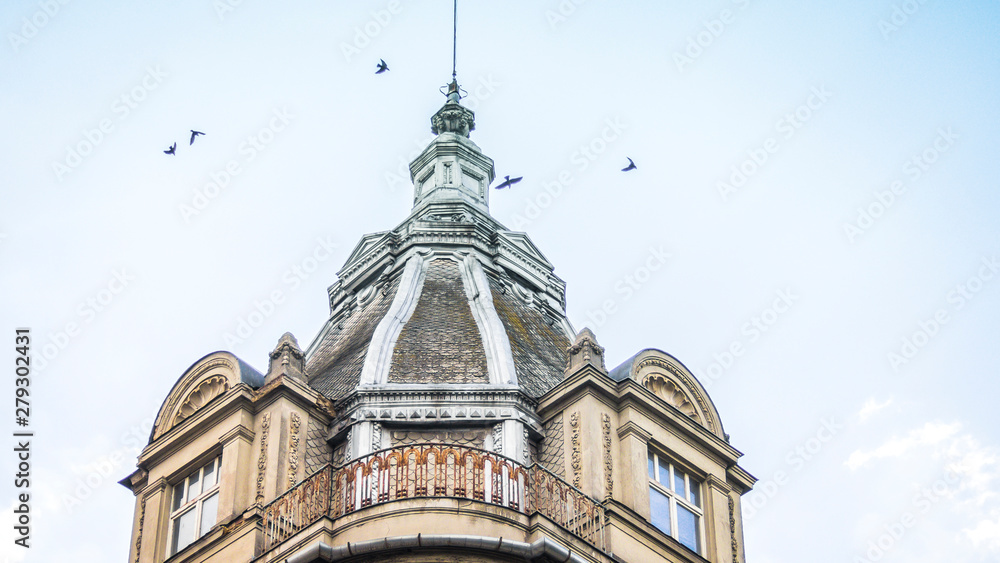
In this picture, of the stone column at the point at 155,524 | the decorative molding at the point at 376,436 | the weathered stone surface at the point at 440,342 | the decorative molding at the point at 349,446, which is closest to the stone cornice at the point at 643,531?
the weathered stone surface at the point at 440,342

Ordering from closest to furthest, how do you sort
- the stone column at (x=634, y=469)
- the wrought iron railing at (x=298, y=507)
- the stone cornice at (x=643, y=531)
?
1. the wrought iron railing at (x=298, y=507)
2. the stone cornice at (x=643, y=531)
3. the stone column at (x=634, y=469)

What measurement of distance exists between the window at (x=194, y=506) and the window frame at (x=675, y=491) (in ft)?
24.0

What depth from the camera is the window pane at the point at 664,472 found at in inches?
1308

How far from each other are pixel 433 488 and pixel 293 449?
3.32 metres

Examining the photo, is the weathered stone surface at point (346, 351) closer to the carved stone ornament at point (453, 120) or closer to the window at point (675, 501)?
the window at point (675, 501)

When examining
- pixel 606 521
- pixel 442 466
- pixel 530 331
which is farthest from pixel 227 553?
pixel 530 331

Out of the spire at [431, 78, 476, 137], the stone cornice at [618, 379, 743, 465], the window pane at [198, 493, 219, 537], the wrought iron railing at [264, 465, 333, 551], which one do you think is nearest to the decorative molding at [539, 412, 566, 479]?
the stone cornice at [618, 379, 743, 465]

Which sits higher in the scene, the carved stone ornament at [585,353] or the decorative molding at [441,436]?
the carved stone ornament at [585,353]

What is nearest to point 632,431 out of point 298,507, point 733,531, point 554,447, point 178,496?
point 554,447

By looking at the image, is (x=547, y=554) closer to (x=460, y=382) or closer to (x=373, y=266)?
(x=460, y=382)

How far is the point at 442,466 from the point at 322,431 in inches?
140

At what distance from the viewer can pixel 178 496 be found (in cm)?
3369

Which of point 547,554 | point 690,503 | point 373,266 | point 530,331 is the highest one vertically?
point 373,266

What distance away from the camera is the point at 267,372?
110ft
